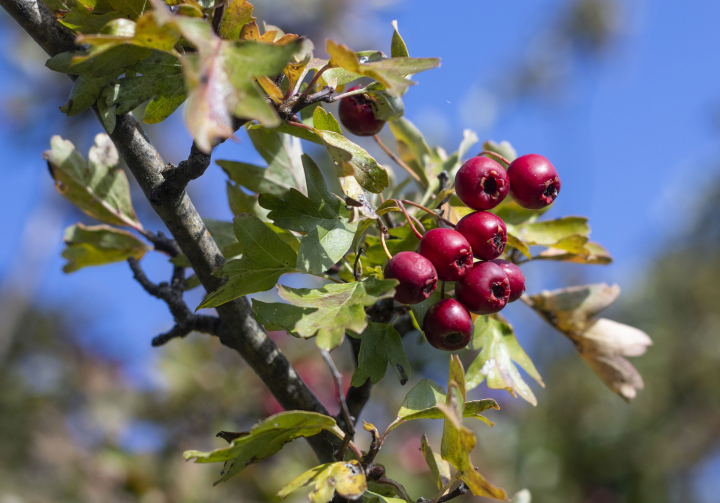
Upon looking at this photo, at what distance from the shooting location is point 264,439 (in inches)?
35.2

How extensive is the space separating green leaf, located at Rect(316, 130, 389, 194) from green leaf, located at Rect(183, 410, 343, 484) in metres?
0.41

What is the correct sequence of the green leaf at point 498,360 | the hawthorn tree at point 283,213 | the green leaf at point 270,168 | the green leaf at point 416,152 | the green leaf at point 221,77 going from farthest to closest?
1. the green leaf at point 416,152
2. the green leaf at point 270,168
3. the green leaf at point 498,360
4. the hawthorn tree at point 283,213
5. the green leaf at point 221,77

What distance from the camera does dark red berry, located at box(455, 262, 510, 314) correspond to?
1.01m

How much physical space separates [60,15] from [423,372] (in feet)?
9.80

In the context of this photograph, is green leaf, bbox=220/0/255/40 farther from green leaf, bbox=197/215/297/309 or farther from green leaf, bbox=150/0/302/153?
green leaf, bbox=197/215/297/309

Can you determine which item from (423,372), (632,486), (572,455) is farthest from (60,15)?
(632,486)

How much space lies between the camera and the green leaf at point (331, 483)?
848 mm

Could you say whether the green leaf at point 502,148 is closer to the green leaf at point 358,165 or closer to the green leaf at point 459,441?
the green leaf at point 358,165

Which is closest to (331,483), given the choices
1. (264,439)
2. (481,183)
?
(264,439)

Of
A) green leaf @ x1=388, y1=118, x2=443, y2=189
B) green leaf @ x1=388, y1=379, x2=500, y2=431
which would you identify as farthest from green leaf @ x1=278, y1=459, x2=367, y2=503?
green leaf @ x1=388, y1=118, x2=443, y2=189

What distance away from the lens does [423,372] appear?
3545 millimetres

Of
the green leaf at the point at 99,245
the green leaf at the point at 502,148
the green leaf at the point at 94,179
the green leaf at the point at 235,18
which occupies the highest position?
the green leaf at the point at 94,179

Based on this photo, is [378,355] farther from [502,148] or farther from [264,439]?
[502,148]

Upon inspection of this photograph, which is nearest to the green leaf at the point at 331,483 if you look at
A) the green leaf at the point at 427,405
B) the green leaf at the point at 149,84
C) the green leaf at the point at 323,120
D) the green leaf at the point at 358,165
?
the green leaf at the point at 427,405
